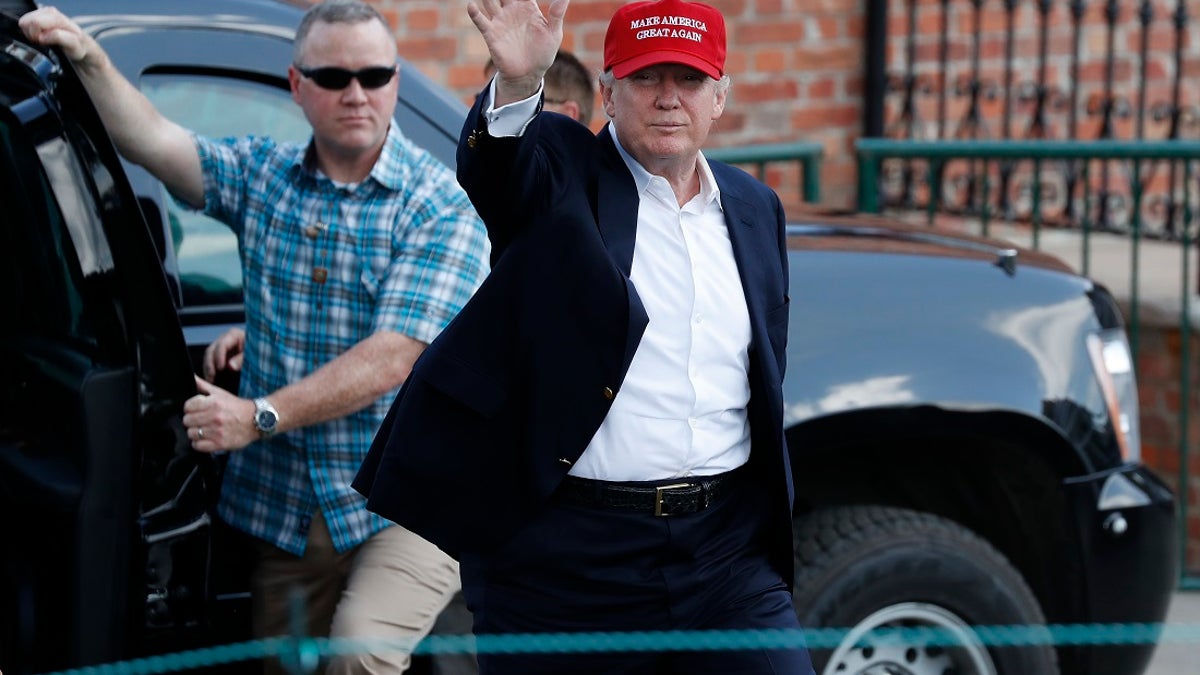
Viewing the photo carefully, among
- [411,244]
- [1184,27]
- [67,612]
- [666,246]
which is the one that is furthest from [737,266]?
[1184,27]

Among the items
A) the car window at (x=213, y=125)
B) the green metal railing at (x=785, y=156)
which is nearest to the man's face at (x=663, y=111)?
the car window at (x=213, y=125)

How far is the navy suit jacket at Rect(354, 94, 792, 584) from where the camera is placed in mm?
2826

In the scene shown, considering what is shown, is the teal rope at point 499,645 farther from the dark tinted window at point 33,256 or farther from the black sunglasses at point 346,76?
the black sunglasses at point 346,76

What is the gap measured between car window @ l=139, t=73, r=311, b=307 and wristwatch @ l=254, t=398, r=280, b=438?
483 millimetres

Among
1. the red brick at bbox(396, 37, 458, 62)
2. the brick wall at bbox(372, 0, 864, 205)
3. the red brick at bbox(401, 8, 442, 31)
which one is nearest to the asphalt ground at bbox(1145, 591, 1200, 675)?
the brick wall at bbox(372, 0, 864, 205)

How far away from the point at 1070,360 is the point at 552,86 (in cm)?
144

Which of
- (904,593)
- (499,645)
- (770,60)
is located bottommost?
(904,593)

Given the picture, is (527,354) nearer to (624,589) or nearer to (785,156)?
(624,589)

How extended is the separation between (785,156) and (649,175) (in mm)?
3759

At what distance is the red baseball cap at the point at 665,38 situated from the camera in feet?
9.51

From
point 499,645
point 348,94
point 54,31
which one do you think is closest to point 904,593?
point 499,645

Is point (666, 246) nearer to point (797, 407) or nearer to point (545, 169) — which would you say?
point (545, 169)

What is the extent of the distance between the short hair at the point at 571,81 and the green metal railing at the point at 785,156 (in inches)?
74.4

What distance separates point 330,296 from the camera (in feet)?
11.6
